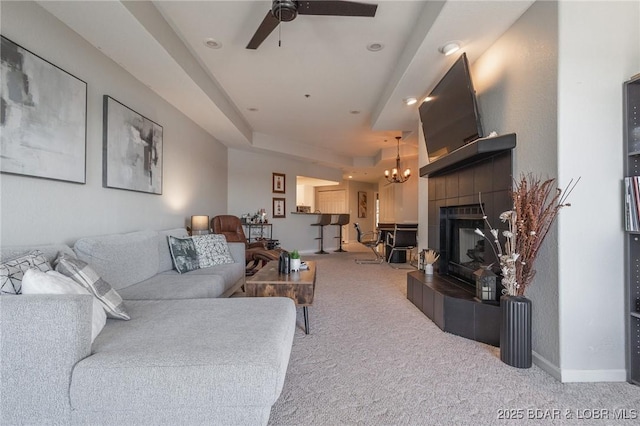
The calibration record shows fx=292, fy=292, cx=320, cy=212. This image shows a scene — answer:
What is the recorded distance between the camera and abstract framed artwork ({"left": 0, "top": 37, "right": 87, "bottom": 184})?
1.78 m

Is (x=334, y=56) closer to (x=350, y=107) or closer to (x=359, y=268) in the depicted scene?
(x=350, y=107)

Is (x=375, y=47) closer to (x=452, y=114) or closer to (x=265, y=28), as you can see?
(x=452, y=114)

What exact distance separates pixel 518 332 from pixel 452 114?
1.88 meters

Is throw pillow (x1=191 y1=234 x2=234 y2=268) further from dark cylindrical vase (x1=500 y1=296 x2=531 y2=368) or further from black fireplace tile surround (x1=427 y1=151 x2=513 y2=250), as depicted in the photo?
dark cylindrical vase (x1=500 y1=296 x2=531 y2=368)

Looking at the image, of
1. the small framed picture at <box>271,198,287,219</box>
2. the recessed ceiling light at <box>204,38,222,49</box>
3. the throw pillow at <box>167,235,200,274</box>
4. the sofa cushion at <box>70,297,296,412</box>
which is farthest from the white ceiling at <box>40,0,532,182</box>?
the small framed picture at <box>271,198,287,219</box>

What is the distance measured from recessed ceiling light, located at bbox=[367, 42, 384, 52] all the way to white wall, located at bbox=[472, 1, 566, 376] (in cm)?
107

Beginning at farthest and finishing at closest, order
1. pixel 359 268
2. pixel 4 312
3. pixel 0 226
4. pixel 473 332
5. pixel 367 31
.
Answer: pixel 359 268 < pixel 367 31 < pixel 473 332 < pixel 0 226 < pixel 4 312

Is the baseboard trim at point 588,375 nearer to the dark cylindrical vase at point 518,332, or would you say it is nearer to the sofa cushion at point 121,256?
the dark cylindrical vase at point 518,332

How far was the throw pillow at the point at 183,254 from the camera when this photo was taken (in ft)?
9.79

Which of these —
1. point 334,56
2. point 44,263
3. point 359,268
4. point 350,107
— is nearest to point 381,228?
point 359,268

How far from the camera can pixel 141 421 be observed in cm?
110

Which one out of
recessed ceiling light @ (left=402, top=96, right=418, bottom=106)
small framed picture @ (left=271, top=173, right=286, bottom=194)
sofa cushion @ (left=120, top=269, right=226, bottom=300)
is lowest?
sofa cushion @ (left=120, top=269, right=226, bottom=300)

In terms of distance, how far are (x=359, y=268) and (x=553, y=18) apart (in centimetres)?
449

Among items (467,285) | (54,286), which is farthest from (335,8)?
(467,285)
